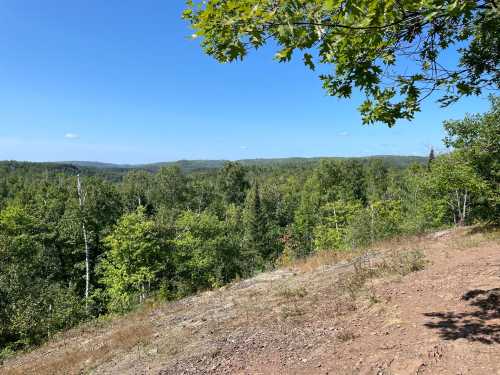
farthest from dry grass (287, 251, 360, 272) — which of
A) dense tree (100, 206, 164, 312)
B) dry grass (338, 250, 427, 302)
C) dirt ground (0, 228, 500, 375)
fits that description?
dense tree (100, 206, 164, 312)

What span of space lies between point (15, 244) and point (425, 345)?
29.3 meters

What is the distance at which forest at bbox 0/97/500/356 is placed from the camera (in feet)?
44.5

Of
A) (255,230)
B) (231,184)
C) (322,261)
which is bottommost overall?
(255,230)

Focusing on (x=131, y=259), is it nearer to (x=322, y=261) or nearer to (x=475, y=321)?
(x=322, y=261)

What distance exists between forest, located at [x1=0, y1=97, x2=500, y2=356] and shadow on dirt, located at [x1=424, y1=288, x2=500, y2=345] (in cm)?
715

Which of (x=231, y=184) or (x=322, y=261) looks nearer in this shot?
(x=322, y=261)

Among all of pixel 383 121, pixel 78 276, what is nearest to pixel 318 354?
pixel 383 121

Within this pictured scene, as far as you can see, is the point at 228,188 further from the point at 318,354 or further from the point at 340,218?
the point at 318,354

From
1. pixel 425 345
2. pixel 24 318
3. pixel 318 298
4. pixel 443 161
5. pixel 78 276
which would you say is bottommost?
pixel 78 276

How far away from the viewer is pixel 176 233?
28172 millimetres

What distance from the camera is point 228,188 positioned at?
236 ft

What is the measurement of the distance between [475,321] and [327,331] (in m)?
2.30

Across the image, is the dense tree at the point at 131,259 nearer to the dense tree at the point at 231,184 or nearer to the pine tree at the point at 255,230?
the pine tree at the point at 255,230

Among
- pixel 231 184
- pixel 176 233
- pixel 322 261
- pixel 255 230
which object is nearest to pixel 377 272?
pixel 322 261
